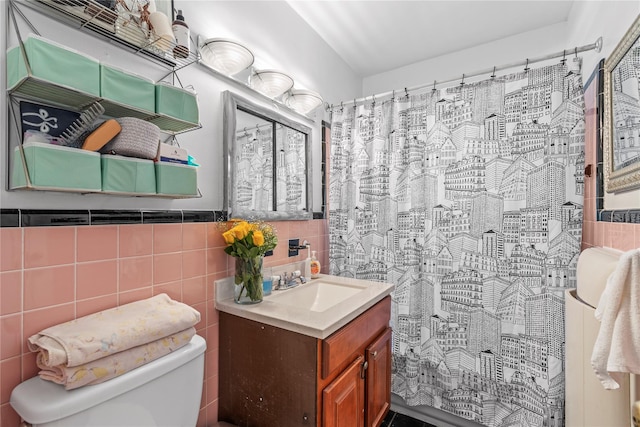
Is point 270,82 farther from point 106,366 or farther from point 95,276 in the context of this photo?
point 106,366

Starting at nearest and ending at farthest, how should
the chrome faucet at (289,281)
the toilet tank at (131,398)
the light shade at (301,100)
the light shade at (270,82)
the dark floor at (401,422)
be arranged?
the toilet tank at (131,398) → the light shade at (270,82) → the chrome faucet at (289,281) → the light shade at (301,100) → the dark floor at (401,422)

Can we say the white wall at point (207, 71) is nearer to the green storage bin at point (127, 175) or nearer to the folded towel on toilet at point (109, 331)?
the green storage bin at point (127, 175)

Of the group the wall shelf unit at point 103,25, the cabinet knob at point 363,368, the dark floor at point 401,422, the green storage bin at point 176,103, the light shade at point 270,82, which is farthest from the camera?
the dark floor at point 401,422

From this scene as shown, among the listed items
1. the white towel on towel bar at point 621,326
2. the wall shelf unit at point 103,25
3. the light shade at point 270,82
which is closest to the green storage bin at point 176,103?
the wall shelf unit at point 103,25

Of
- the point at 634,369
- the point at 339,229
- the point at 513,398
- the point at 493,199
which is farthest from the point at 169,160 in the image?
the point at 513,398

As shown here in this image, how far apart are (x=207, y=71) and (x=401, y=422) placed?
2.38 m

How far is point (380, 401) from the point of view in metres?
1.59

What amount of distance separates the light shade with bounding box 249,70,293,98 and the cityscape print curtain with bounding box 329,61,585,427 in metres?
0.65

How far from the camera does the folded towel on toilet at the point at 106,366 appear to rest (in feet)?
2.37

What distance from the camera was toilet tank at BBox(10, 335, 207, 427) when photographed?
2.29 ft

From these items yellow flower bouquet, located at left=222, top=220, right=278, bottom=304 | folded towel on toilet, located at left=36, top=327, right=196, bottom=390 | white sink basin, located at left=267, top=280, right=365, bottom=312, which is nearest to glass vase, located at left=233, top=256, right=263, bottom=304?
yellow flower bouquet, located at left=222, top=220, right=278, bottom=304

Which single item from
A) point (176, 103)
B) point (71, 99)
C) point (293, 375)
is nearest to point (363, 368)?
point (293, 375)

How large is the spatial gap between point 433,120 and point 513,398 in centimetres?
166

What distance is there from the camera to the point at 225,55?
1.29m
